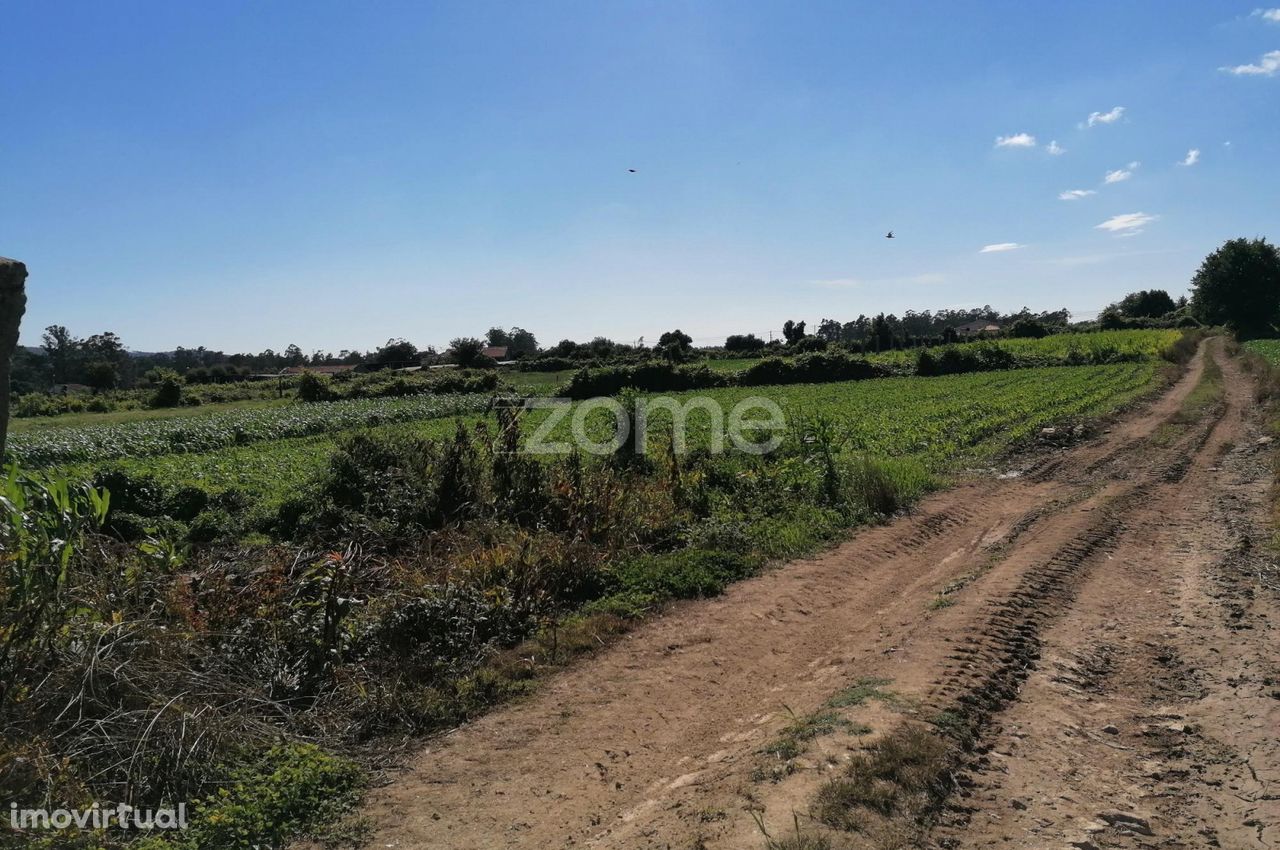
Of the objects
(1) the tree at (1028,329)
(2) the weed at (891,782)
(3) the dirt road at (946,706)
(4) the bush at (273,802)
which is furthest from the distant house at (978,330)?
(4) the bush at (273,802)

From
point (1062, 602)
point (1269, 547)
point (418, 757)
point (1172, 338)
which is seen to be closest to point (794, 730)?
point (418, 757)

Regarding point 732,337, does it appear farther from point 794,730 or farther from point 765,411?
point 794,730

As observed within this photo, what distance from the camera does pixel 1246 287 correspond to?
64.5 metres

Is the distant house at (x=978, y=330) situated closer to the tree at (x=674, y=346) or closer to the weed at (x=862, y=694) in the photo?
the tree at (x=674, y=346)

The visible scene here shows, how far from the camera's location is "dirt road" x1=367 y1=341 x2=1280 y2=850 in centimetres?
381

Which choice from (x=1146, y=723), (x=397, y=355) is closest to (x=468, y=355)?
(x=397, y=355)

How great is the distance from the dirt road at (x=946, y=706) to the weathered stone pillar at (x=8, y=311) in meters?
2.88

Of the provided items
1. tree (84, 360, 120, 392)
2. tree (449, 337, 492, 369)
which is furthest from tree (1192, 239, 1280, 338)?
tree (84, 360, 120, 392)

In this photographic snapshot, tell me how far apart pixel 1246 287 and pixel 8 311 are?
8278cm

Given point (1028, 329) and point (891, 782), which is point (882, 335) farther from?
point (891, 782)

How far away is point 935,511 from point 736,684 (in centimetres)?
608

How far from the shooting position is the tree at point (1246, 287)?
64062mm

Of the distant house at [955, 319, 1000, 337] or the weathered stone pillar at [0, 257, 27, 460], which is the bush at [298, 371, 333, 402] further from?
the distant house at [955, 319, 1000, 337]

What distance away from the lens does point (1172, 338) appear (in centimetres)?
4356
